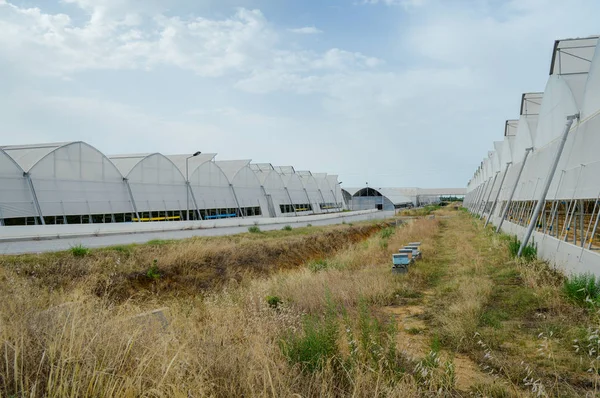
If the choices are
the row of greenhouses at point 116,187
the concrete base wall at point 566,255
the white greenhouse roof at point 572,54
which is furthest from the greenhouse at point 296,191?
the concrete base wall at point 566,255

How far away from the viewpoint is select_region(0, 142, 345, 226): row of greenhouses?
2502 cm

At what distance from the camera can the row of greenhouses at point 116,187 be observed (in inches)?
985

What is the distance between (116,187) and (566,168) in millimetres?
29586

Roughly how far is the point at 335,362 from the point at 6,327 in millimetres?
3630

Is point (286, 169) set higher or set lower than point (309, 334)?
higher

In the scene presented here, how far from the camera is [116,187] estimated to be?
31578 millimetres

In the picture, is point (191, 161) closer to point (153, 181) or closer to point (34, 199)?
point (153, 181)

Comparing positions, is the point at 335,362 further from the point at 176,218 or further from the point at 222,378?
the point at 176,218

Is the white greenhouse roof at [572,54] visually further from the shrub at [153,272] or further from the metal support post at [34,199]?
the metal support post at [34,199]

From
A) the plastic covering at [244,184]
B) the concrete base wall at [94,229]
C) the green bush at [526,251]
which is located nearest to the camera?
the green bush at [526,251]

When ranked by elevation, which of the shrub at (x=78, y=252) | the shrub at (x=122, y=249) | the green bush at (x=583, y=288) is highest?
the shrub at (x=78, y=252)

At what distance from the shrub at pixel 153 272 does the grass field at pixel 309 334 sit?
0.33ft

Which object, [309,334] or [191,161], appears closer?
[309,334]

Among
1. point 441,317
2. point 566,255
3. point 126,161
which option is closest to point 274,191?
point 126,161
